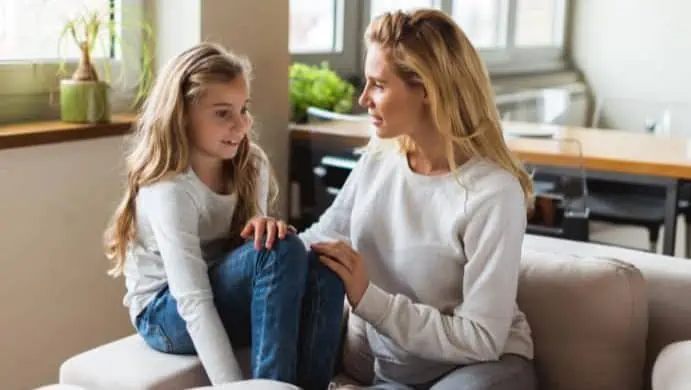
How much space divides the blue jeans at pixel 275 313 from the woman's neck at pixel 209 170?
165mm

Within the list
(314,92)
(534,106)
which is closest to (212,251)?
(314,92)

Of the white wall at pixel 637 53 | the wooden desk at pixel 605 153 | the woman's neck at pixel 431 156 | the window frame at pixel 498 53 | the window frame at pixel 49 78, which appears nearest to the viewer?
the woman's neck at pixel 431 156

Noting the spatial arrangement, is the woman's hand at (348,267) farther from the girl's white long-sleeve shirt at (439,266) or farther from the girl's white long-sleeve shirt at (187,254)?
the girl's white long-sleeve shirt at (187,254)

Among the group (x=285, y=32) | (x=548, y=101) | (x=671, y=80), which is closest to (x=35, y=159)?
(x=285, y=32)

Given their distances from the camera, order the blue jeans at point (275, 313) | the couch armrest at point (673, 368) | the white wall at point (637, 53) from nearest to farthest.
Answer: the couch armrest at point (673, 368)
the blue jeans at point (275, 313)
the white wall at point (637, 53)

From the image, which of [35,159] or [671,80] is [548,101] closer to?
[671,80]

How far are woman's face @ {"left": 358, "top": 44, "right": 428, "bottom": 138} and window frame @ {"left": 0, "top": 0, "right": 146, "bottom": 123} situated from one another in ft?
3.15

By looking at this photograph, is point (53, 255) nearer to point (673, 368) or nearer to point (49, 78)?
point (49, 78)

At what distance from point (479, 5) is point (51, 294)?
284 centimetres

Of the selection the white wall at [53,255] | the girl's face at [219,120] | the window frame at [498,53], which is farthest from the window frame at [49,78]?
the window frame at [498,53]

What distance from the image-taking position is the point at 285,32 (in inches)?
100

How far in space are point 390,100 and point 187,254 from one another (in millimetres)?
439

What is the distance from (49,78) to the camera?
2.24 meters

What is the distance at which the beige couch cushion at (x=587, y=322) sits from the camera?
1580mm
